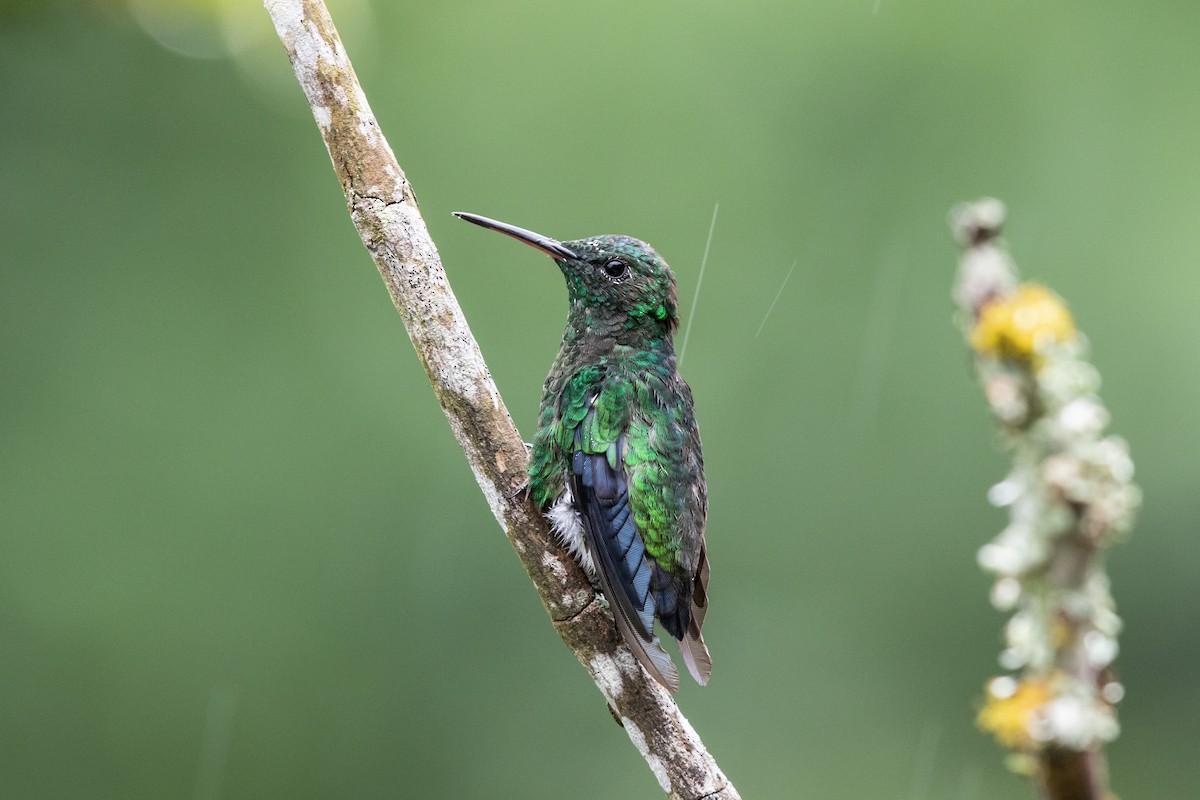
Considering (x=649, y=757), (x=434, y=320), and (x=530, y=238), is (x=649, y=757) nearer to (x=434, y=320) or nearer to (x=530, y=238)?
(x=434, y=320)

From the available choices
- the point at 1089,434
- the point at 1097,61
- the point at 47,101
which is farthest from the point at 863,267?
the point at 1089,434

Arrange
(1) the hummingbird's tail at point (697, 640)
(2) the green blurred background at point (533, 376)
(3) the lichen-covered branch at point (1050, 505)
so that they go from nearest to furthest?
(3) the lichen-covered branch at point (1050, 505) < (1) the hummingbird's tail at point (697, 640) < (2) the green blurred background at point (533, 376)

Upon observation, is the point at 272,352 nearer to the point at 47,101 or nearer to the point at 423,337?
the point at 47,101

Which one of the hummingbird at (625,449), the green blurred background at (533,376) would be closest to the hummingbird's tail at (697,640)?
the hummingbird at (625,449)

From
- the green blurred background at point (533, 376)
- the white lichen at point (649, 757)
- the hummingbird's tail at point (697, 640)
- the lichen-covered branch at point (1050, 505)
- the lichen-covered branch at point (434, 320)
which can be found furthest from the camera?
the green blurred background at point (533, 376)

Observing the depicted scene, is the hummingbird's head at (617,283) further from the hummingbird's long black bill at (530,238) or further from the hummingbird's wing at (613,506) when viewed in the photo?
the hummingbird's wing at (613,506)

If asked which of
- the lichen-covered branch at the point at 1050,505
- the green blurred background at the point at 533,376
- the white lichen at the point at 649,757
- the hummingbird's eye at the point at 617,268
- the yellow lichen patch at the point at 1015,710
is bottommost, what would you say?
the yellow lichen patch at the point at 1015,710
